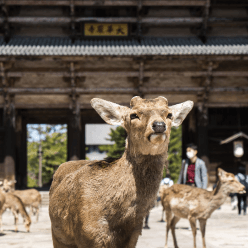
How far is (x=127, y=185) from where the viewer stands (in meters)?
2.78

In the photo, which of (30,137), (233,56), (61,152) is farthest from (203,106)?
(30,137)

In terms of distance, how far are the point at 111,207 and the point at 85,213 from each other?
20 centimetres

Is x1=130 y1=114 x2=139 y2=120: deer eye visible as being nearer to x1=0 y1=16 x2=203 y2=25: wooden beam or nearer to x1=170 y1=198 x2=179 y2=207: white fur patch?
x1=170 y1=198 x2=179 y2=207: white fur patch

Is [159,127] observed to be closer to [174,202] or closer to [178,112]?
[178,112]

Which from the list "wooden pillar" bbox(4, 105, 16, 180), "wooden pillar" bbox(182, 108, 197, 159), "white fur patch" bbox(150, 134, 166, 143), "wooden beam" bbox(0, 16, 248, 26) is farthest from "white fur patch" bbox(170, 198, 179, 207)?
"wooden beam" bbox(0, 16, 248, 26)

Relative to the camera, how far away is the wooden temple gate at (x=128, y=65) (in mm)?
15383

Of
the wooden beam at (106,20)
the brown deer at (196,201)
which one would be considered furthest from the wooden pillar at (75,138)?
the brown deer at (196,201)

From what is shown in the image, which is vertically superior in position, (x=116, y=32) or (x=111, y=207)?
(x=116, y=32)

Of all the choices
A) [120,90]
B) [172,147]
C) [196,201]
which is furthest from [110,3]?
[172,147]

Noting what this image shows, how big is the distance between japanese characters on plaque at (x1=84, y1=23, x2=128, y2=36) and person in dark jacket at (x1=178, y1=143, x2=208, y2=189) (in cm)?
970

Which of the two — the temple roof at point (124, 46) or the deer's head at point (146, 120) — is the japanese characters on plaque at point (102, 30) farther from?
the deer's head at point (146, 120)

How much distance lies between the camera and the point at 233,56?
15008mm

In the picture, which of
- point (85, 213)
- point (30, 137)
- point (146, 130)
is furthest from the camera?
point (30, 137)

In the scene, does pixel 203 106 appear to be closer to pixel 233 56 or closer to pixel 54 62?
pixel 233 56
